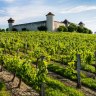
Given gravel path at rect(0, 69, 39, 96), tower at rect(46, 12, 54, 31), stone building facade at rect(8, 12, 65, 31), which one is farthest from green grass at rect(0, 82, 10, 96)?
stone building facade at rect(8, 12, 65, 31)

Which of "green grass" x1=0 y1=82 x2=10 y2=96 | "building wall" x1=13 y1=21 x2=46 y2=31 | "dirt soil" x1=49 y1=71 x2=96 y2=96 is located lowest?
"dirt soil" x1=49 y1=71 x2=96 y2=96

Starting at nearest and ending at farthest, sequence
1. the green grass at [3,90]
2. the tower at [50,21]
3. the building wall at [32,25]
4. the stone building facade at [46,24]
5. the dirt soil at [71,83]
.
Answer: the green grass at [3,90]
the dirt soil at [71,83]
the tower at [50,21]
the stone building facade at [46,24]
the building wall at [32,25]

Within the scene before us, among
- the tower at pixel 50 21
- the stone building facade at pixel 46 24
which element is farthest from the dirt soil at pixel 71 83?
the stone building facade at pixel 46 24

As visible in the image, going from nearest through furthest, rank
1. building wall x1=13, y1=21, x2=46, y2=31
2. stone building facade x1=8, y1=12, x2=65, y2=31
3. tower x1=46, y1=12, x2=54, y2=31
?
tower x1=46, y1=12, x2=54, y2=31
stone building facade x1=8, y1=12, x2=65, y2=31
building wall x1=13, y1=21, x2=46, y2=31

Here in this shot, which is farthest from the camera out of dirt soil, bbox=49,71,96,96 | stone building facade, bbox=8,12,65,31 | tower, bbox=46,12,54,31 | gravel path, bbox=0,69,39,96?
stone building facade, bbox=8,12,65,31

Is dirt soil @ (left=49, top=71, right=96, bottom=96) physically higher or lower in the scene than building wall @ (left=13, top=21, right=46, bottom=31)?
lower

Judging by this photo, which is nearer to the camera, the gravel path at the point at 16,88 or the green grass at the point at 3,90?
the green grass at the point at 3,90

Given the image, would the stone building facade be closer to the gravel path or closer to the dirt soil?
the dirt soil

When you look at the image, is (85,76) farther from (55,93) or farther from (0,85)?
A: (0,85)

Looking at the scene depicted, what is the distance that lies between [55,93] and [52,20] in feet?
244

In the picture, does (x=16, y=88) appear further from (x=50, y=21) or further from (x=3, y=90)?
(x=50, y=21)

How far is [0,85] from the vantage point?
55.1 feet

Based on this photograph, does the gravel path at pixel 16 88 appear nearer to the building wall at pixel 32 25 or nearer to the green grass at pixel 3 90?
the green grass at pixel 3 90

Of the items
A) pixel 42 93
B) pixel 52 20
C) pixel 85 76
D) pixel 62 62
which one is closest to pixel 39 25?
pixel 52 20
